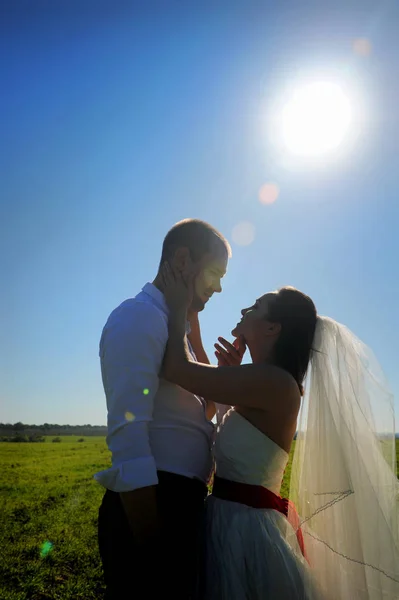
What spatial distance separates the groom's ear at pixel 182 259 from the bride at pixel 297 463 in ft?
0.25

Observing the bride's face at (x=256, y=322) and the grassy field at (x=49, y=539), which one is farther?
the grassy field at (x=49, y=539)

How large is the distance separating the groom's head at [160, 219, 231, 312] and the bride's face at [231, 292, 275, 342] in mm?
521

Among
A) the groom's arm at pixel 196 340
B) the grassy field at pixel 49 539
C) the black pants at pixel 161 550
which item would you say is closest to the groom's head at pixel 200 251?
the groom's arm at pixel 196 340

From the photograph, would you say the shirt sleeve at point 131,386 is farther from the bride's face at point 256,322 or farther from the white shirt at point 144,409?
the bride's face at point 256,322

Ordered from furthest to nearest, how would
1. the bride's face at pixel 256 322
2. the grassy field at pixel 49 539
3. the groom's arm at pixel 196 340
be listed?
the grassy field at pixel 49 539
the groom's arm at pixel 196 340
the bride's face at pixel 256 322

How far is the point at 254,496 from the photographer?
2803mm

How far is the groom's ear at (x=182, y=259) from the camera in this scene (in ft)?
9.84

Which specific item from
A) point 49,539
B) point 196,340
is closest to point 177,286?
point 196,340

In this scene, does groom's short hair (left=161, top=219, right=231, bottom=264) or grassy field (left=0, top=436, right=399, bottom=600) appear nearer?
groom's short hair (left=161, top=219, right=231, bottom=264)

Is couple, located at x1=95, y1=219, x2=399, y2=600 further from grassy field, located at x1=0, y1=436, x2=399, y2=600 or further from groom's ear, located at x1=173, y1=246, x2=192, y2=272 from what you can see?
grassy field, located at x1=0, y1=436, x2=399, y2=600

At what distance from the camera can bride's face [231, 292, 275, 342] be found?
3438 mm

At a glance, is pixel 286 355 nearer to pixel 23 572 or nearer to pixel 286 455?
pixel 286 455

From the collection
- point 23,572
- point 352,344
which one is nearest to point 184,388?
point 352,344

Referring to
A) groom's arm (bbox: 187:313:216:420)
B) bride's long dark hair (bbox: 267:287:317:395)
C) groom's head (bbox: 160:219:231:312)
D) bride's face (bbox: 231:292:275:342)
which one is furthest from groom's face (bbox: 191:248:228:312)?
groom's arm (bbox: 187:313:216:420)
